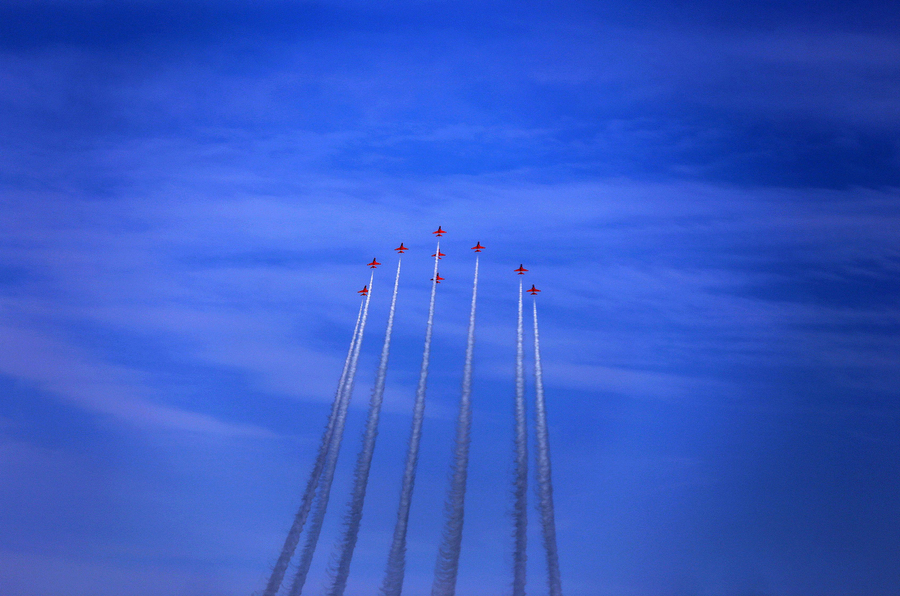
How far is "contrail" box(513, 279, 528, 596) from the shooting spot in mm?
76750

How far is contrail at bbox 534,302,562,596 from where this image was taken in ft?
251

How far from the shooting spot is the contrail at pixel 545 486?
251ft

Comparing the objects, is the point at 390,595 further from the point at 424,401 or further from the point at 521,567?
the point at 424,401

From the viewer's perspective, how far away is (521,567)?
76750 mm

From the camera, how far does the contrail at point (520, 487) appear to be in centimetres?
7675

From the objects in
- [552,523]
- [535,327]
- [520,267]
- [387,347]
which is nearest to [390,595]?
[552,523]

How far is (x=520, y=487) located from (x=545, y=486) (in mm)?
2477

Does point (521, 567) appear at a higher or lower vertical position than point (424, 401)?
lower

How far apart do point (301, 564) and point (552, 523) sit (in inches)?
1087

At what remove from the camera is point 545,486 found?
260 feet

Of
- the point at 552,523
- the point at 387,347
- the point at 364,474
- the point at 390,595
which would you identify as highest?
the point at 387,347

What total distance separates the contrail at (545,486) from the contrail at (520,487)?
4.99ft

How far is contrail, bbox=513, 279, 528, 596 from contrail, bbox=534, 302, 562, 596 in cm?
152

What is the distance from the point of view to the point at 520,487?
7881cm
